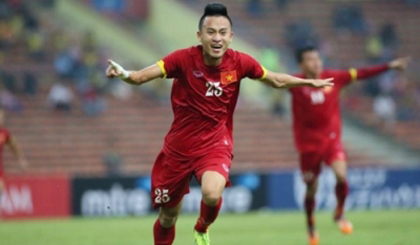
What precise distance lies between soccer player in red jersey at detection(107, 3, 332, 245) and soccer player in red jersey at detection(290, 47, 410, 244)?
450cm

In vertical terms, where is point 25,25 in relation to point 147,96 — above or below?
above

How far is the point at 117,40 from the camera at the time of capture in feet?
103

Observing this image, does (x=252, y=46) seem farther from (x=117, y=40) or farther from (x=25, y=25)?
(x=25, y=25)

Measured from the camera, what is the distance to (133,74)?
29.3 feet

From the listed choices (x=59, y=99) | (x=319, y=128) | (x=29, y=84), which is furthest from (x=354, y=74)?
(x=29, y=84)


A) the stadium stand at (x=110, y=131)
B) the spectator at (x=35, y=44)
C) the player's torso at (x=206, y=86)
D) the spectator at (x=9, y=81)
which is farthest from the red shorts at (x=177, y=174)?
the spectator at (x=35, y=44)

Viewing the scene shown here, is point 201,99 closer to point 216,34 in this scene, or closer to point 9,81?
point 216,34

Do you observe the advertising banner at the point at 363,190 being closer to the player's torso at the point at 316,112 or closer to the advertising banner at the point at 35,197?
the advertising banner at the point at 35,197

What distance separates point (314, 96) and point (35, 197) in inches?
402

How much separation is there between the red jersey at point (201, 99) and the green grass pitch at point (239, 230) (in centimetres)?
405

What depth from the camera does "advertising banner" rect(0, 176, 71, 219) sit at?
22.4 meters

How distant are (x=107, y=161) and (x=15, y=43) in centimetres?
539

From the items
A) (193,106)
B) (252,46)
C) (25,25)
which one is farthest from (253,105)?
(193,106)

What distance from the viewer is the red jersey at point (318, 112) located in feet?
47.2
